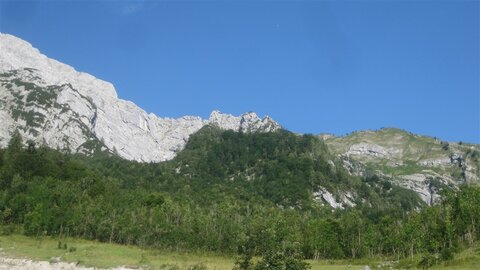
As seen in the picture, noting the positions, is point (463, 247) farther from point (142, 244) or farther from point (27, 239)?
point (27, 239)

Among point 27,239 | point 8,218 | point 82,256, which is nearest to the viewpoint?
point 82,256

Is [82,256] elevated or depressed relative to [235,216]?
depressed

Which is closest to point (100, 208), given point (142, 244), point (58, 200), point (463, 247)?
point (58, 200)

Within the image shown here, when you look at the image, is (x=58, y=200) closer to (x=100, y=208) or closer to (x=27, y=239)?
(x=100, y=208)

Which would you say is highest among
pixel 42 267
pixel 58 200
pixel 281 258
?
pixel 58 200

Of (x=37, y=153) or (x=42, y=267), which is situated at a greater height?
(x=37, y=153)

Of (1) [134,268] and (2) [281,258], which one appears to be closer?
(2) [281,258]

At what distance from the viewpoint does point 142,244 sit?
395ft

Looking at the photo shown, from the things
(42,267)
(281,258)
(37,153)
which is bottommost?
(42,267)

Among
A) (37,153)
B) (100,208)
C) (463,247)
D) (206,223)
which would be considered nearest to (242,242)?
(206,223)

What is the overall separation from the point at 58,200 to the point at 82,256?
2410 inches

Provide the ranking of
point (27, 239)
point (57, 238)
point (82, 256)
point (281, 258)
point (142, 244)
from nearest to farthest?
1. point (281, 258)
2. point (82, 256)
3. point (27, 239)
4. point (57, 238)
5. point (142, 244)

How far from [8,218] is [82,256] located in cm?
6549

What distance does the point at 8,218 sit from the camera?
429ft
